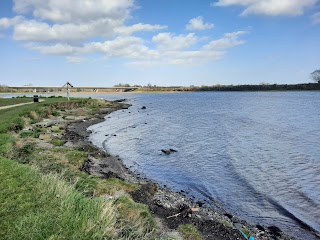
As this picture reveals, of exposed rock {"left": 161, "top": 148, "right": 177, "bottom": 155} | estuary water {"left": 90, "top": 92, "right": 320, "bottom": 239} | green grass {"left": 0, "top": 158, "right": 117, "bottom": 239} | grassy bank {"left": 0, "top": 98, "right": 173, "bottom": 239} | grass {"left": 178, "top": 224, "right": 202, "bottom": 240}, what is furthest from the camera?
exposed rock {"left": 161, "top": 148, "right": 177, "bottom": 155}

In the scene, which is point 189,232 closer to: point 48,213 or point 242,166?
point 48,213

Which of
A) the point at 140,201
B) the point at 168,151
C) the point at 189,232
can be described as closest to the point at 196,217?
the point at 189,232

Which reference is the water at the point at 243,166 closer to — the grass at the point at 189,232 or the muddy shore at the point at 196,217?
the muddy shore at the point at 196,217

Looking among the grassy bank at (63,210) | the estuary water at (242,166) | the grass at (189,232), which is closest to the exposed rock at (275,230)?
the estuary water at (242,166)

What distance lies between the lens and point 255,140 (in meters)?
35.0

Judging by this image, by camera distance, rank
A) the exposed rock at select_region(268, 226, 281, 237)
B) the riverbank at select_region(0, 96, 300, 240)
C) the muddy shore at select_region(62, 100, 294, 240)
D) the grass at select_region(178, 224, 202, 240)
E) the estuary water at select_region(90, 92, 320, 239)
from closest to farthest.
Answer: the grass at select_region(178, 224, 202, 240) < the riverbank at select_region(0, 96, 300, 240) < the muddy shore at select_region(62, 100, 294, 240) < the exposed rock at select_region(268, 226, 281, 237) < the estuary water at select_region(90, 92, 320, 239)

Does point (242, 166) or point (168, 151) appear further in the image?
point (168, 151)

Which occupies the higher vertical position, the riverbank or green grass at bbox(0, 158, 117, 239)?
green grass at bbox(0, 158, 117, 239)

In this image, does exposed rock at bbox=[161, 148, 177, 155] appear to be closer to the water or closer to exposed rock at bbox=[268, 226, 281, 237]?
the water

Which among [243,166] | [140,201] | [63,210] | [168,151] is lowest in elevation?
[168,151]

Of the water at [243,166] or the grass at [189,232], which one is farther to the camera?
the water at [243,166]

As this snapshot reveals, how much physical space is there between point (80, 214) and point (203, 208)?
7662 millimetres

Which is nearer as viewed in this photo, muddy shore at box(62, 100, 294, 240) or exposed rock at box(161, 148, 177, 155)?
muddy shore at box(62, 100, 294, 240)

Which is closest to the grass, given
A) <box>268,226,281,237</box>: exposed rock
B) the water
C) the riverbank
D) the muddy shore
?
the riverbank
